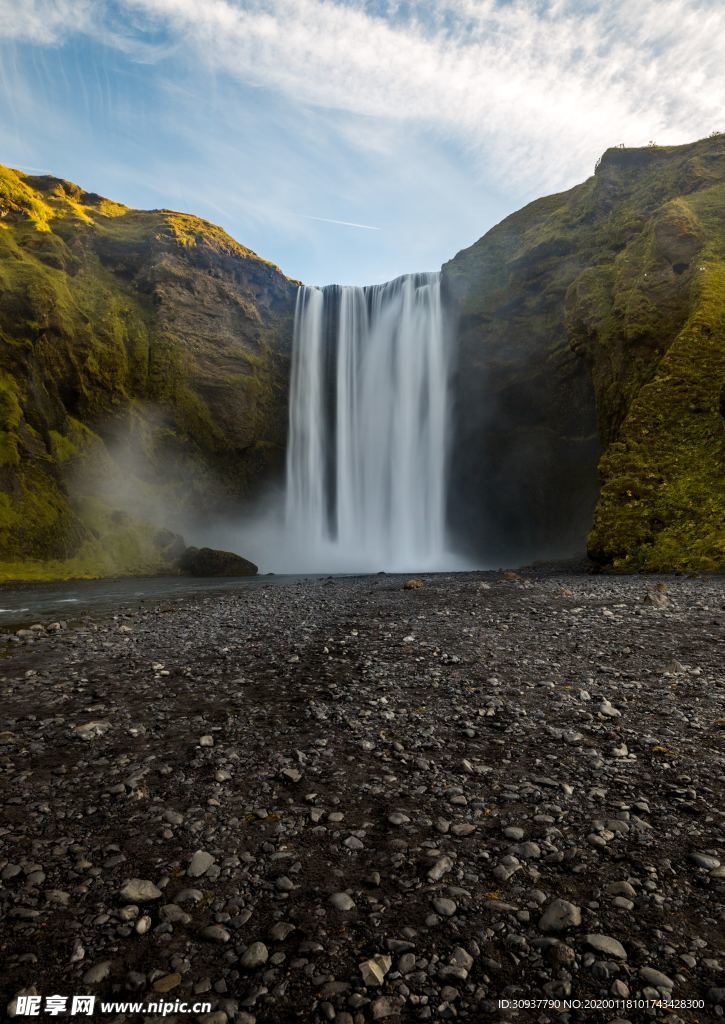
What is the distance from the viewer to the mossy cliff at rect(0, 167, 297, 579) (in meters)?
40.6

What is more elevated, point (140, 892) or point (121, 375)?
point (121, 375)

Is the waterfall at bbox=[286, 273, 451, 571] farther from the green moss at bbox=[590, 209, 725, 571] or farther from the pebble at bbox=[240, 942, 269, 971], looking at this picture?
the pebble at bbox=[240, 942, 269, 971]

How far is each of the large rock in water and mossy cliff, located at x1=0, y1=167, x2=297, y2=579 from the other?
3.41 meters

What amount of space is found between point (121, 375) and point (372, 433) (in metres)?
25.5

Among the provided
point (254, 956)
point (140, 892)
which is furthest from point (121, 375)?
point (254, 956)

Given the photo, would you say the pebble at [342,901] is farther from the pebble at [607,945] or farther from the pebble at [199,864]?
the pebble at [607,945]

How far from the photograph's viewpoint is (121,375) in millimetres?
50062

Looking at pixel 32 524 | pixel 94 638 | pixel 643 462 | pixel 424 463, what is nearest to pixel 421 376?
pixel 424 463

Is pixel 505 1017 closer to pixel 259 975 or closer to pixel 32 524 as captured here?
pixel 259 975

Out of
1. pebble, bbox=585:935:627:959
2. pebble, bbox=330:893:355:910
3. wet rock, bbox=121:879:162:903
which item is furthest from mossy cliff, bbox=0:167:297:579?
pebble, bbox=585:935:627:959

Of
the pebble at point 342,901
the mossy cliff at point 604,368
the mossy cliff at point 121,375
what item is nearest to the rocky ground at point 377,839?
the pebble at point 342,901

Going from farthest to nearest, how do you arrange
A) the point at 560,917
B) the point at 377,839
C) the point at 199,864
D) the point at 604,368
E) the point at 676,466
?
1. the point at 604,368
2. the point at 676,466
3. the point at 377,839
4. the point at 199,864
5. the point at 560,917

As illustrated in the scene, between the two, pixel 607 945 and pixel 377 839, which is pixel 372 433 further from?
pixel 607 945

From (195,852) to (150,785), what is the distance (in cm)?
138
